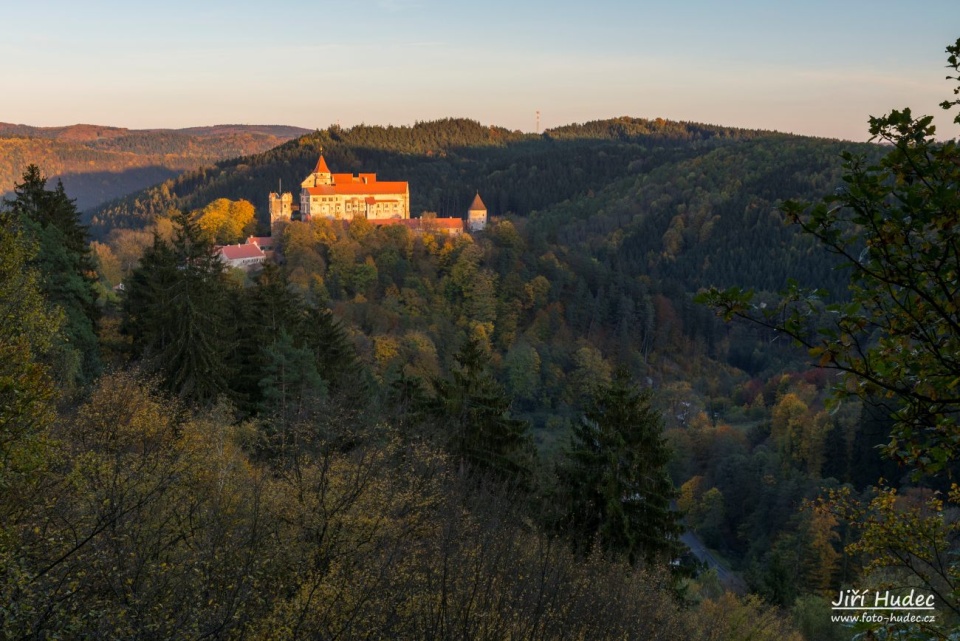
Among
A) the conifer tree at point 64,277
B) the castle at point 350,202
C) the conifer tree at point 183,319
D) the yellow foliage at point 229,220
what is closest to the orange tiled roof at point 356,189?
the castle at point 350,202

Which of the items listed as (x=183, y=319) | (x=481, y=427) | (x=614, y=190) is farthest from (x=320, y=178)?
(x=614, y=190)

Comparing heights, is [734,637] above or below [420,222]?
below

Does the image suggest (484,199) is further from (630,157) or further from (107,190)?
(107,190)

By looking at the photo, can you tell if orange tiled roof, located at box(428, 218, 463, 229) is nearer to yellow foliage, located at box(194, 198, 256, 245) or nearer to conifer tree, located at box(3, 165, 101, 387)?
yellow foliage, located at box(194, 198, 256, 245)

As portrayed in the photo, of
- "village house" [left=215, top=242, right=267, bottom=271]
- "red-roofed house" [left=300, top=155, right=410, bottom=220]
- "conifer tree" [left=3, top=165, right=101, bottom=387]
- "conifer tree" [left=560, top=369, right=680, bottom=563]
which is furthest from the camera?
"red-roofed house" [left=300, top=155, right=410, bottom=220]

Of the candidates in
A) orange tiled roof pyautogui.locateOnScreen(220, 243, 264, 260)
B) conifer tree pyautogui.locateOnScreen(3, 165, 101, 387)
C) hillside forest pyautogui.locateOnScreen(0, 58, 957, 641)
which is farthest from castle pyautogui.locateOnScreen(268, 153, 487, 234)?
conifer tree pyautogui.locateOnScreen(3, 165, 101, 387)

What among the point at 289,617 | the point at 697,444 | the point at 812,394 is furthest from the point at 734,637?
the point at 812,394
